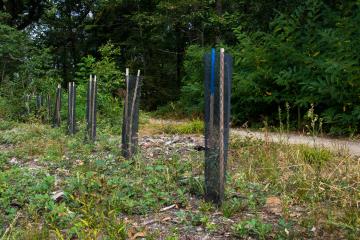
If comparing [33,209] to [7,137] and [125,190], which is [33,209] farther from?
[7,137]

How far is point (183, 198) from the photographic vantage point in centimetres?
459

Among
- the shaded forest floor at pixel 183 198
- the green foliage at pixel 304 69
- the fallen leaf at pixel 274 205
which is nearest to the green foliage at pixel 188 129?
the green foliage at pixel 304 69

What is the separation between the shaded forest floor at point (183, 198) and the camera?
12.2 ft

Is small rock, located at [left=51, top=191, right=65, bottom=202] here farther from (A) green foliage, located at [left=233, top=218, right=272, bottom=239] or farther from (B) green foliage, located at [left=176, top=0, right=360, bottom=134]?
(B) green foliage, located at [left=176, top=0, right=360, bottom=134]

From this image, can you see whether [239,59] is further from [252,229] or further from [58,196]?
[252,229]

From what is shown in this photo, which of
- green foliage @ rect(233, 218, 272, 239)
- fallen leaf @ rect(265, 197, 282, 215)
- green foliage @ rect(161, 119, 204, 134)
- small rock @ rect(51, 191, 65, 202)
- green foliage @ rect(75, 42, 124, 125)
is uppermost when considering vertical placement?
green foliage @ rect(75, 42, 124, 125)

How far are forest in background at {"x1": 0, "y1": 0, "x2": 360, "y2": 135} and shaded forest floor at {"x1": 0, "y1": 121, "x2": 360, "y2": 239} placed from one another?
2.43ft

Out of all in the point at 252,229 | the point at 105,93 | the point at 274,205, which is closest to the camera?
the point at 252,229

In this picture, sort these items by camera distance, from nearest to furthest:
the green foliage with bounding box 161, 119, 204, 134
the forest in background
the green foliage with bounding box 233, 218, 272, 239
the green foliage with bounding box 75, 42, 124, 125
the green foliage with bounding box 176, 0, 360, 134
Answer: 1. the green foliage with bounding box 233, 218, 272, 239
2. the green foliage with bounding box 176, 0, 360, 134
3. the forest in background
4. the green foliage with bounding box 161, 119, 204, 134
5. the green foliage with bounding box 75, 42, 124, 125

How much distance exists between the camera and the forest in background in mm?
9812

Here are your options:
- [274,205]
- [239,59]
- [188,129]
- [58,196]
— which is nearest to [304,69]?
[239,59]

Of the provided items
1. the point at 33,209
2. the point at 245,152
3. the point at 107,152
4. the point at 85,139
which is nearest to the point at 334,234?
the point at 33,209

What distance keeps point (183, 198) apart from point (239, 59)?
28.5ft

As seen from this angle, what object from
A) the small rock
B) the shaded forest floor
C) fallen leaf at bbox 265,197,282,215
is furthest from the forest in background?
the small rock
